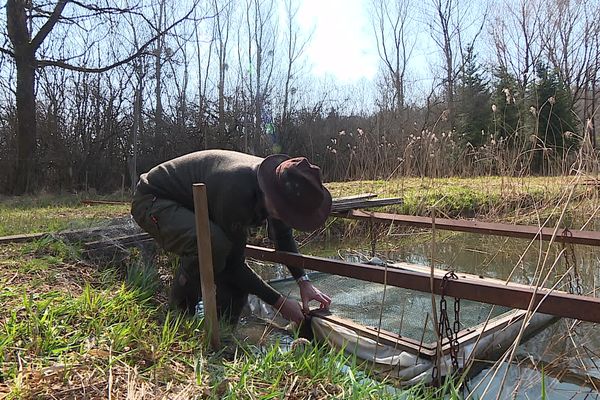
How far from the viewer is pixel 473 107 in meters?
16.2

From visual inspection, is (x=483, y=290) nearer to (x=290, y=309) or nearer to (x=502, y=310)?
(x=290, y=309)

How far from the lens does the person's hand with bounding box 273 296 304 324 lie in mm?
2260

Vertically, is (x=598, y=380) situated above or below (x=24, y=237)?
below

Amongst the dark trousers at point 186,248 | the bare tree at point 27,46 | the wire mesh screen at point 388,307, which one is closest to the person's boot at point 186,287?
the dark trousers at point 186,248

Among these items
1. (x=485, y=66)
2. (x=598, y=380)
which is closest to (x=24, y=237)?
(x=598, y=380)

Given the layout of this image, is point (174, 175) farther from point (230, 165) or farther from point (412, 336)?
point (412, 336)

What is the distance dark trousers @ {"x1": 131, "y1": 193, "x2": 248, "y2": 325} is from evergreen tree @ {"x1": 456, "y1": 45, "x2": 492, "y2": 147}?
13.9 meters

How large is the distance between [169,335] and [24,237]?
71.1 inches

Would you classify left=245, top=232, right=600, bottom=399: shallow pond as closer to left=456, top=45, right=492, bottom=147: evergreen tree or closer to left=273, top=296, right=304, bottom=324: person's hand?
left=273, top=296, right=304, bottom=324: person's hand

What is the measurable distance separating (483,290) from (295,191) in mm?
802

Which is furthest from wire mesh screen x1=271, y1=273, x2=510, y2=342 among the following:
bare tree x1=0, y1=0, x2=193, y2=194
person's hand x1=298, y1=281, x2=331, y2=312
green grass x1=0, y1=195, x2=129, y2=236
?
bare tree x1=0, y1=0, x2=193, y2=194

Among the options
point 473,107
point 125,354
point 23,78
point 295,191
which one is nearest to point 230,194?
point 295,191

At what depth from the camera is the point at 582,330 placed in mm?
2783

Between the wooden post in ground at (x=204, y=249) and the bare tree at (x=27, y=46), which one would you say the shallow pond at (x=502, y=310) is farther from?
the bare tree at (x=27, y=46)
